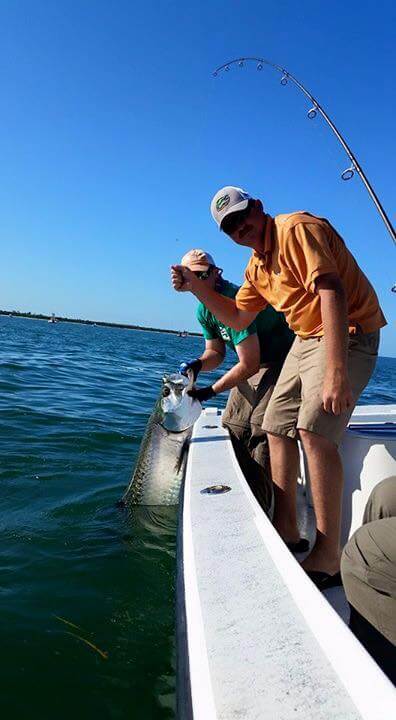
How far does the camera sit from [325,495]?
7.23 feet

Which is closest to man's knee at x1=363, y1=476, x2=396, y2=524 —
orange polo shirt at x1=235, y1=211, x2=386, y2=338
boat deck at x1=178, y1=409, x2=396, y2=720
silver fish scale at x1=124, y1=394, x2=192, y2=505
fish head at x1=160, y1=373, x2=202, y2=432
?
boat deck at x1=178, y1=409, x2=396, y2=720

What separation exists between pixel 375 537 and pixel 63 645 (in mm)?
1482

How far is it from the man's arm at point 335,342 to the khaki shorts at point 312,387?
7 cm

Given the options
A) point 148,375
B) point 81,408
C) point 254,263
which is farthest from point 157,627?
point 148,375

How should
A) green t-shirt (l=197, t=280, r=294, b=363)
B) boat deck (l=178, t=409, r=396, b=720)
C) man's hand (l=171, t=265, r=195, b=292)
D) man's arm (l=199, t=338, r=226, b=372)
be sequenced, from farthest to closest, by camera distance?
man's arm (l=199, t=338, r=226, b=372) → green t-shirt (l=197, t=280, r=294, b=363) → man's hand (l=171, t=265, r=195, b=292) → boat deck (l=178, t=409, r=396, b=720)

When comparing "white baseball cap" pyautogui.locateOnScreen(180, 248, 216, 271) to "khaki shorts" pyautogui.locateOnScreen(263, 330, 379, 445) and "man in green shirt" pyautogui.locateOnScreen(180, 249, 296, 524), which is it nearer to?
"man in green shirt" pyautogui.locateOnScreen(180, 249, 296, 524)

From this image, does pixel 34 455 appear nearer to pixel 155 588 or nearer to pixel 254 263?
pixel 155 588

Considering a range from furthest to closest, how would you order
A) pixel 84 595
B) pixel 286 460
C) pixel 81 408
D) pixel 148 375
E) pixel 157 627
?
1. pixel 148 375
2. pixel 81 408
3. pixel 286 460
4. pixel 84 595
5. pixel 157 627

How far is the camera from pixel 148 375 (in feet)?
44.4

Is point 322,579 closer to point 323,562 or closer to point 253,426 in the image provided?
point 323,562

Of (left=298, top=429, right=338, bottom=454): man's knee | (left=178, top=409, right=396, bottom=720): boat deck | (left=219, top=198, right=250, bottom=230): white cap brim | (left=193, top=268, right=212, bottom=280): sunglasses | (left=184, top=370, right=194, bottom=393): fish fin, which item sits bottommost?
(left=178, top=409, right=396, bottom=720): boat deck

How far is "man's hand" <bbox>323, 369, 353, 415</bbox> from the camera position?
6.77 feet

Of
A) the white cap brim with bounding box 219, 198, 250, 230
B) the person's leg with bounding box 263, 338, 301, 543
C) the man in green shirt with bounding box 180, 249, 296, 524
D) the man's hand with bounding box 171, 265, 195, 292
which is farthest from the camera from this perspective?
the man in green shirt with bounding box 180, 249, 296, 524

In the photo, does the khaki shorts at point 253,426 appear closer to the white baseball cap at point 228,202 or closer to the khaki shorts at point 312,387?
the khaki shorts at point 312,387
